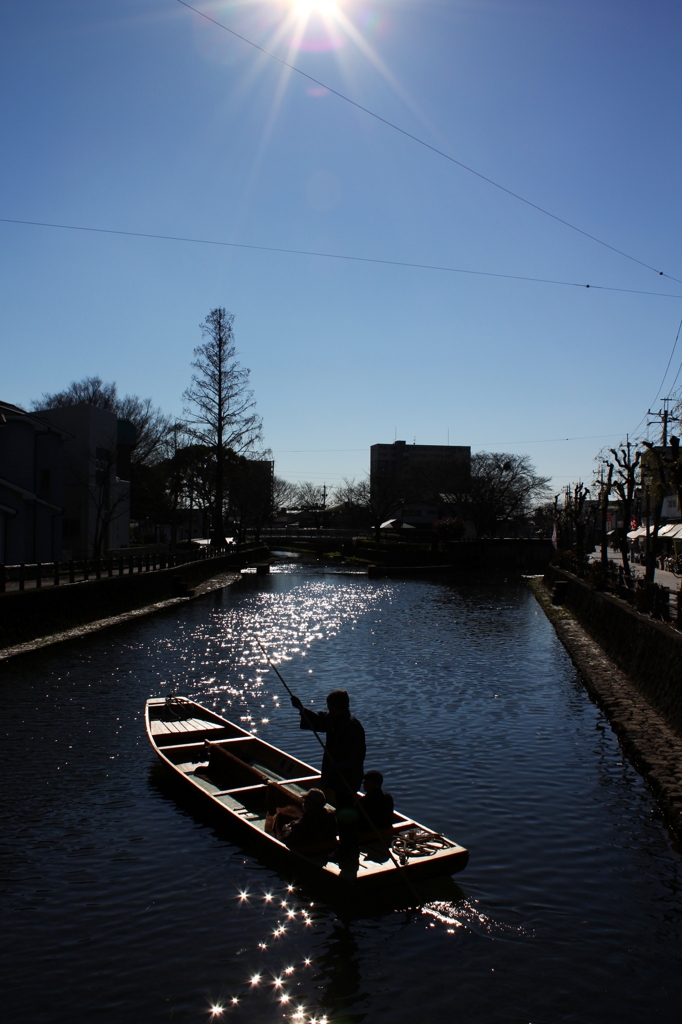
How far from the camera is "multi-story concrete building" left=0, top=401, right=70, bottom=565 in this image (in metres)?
36.2

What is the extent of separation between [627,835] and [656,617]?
8647 mm

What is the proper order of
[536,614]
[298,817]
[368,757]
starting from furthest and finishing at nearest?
[536,614] < [368,757] < [298,817]

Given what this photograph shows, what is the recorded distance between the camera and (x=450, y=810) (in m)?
10.5

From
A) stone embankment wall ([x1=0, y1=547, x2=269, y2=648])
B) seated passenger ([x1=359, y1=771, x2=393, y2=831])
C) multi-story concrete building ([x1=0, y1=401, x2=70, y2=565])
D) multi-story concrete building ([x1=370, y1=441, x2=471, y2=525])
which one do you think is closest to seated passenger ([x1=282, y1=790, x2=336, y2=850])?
seated passenger ([x1=359, y1=771, x2=393, y2=831])

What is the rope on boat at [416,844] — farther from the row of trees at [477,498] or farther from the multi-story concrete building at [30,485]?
Answer: the row of trees at [477,498]

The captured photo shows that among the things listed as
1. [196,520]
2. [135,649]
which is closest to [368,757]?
[135,649]

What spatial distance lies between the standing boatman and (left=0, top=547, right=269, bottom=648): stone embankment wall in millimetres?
14990

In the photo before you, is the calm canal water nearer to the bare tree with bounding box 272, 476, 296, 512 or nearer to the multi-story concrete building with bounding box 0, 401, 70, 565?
the multi-story concrete building with bounding box 0, 401, 70, 565

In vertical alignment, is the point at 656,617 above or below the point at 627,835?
above

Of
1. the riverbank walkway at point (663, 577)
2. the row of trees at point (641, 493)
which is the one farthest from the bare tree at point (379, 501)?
the riverbank walkway at point (663, 577)

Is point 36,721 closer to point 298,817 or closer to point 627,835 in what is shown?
point 298,817

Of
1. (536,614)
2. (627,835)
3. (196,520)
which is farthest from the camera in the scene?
(196,520)

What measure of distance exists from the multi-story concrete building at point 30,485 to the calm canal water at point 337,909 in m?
20.2

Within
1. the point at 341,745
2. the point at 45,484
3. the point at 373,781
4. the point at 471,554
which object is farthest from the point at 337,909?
the point at 471,554
